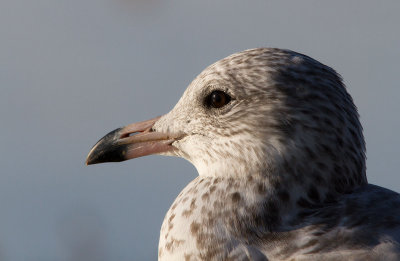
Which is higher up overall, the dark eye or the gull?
the dark eye

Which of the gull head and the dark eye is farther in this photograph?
the dark eye

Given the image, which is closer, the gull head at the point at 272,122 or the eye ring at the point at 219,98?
the gull head at the point at 272,122

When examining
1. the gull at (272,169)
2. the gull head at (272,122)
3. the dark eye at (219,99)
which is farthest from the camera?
the dark eye at (219,99)

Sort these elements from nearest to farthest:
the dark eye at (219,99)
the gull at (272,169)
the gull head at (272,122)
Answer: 1. the gull at (272,169)
2. the gull head at (272,122)
3. the dark eye at (219,99)

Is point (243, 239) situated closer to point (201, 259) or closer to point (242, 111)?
point (201, 259)

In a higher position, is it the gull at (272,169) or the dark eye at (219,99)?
the dark eye at (219,99)

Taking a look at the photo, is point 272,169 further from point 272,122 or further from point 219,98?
point 219,98

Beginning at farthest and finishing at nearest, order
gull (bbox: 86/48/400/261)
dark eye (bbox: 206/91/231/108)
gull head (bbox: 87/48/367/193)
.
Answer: dark eye (bbox: 206/91/231/108), gull head (bbox: 87/48/367/193), gull (bbox: 86/48/400/261)

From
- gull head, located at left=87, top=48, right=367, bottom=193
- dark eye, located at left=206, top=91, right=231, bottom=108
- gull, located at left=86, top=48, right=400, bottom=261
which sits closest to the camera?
gull, located at left=86, top=48, right=400, bottom=261
